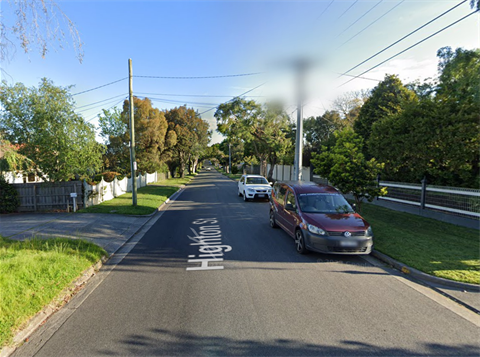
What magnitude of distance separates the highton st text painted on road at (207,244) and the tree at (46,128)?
7.03m

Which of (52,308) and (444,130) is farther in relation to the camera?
(444,130)

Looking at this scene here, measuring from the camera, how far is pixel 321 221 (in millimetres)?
6922

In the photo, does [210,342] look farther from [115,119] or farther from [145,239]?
[115,119]

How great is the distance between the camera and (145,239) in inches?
352

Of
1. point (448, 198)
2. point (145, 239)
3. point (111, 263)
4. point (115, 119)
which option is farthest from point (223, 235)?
point (115, 119)

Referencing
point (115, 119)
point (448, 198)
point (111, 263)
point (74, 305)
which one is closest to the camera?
point (74, 305)

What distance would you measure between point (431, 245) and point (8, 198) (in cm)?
1632

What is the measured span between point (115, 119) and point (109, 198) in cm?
1177

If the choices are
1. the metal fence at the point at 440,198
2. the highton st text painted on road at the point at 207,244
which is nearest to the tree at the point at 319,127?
the metal fence at the point at 440,198

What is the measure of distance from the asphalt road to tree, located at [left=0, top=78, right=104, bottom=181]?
8816 mm

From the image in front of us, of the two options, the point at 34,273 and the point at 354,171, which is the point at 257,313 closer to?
the point at 34,273

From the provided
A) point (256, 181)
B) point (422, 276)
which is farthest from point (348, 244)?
point (256, 181)

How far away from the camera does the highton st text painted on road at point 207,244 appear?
6.66m

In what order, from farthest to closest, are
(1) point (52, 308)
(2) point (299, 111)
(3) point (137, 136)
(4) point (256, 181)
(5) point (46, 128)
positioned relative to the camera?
1. (3) point (137, 136)
2. (4) point (256, 181)
3. (2) point (299, 111)
4. (5) point (46, 128)
5. (1) point (52, 308)
